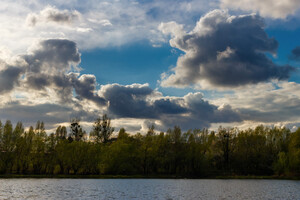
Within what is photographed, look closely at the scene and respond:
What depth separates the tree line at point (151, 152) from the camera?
115 m

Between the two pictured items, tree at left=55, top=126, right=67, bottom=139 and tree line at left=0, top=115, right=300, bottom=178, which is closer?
tree line at left=0, top=115, right=300, bottom=178

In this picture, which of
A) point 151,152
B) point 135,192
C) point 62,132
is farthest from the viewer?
point 62,132

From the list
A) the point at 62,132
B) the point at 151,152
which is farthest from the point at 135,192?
the point at 62,132

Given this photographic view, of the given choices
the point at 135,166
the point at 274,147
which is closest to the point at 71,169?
the point at 135,166

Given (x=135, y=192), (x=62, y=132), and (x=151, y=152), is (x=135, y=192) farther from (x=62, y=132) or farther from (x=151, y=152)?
(x=62, y=132)

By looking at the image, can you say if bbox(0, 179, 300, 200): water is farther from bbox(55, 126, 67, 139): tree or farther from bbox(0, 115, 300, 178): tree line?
bbox(55, 126, 67, 139): tree

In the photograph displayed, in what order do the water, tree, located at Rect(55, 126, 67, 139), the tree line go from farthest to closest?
tree, located at Rect(55, 126, 67, 139) → the tree line → the water

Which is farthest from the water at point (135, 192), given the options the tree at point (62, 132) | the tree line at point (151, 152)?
the tree at point (62, 132)

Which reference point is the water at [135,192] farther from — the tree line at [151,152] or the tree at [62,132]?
the tree at [62,132]

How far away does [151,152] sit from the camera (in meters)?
128

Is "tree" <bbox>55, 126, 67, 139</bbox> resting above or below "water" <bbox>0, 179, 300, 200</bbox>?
above

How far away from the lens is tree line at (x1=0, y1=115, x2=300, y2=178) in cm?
11514

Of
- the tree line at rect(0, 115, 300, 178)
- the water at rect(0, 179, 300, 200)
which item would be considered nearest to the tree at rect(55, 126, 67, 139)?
the tree line at rect(0, 115, 300, 178)

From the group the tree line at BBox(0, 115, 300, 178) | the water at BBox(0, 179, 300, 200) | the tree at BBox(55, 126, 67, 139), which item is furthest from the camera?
the tree at BBox(55, 126, 67, 139)
